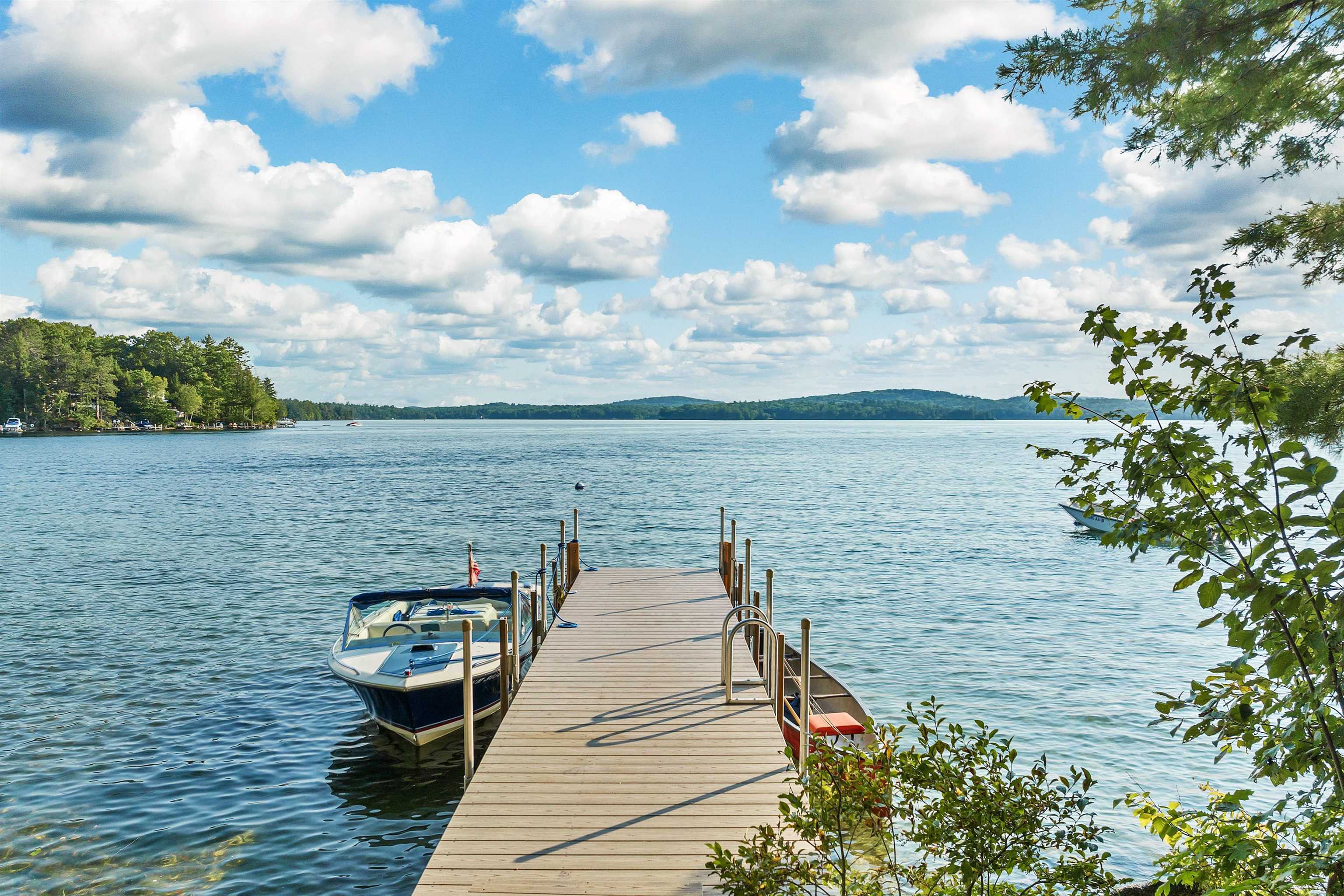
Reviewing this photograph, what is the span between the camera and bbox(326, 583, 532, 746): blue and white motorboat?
40.6 feet

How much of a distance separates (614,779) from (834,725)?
440 centimetres

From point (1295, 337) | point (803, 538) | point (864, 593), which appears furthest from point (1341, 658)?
point (803, 538)

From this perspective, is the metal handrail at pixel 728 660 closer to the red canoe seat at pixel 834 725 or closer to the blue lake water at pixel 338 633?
the red canoe seat at pixel 834 725

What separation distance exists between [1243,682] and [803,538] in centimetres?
3238

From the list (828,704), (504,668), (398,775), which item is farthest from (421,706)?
(828,704)

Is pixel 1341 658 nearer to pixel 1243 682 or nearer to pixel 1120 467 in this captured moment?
pixel 1243 682

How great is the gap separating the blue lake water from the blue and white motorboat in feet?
2.62

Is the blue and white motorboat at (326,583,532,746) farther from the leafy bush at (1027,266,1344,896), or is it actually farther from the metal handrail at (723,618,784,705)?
the leafy bush at (1027,266,1344,896)

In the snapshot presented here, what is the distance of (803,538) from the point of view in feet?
117

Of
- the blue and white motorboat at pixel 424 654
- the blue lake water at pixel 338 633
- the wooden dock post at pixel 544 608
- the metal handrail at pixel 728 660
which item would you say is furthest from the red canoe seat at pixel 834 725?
the wooden dock post at pixel 544 608

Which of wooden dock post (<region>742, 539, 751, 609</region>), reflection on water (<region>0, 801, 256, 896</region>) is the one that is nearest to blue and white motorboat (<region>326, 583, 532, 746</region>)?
reflection on water (<region>0, 801, 256, 896</region>)

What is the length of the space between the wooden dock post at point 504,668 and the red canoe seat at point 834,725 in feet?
13.1

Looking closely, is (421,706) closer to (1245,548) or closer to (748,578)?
(748,578)

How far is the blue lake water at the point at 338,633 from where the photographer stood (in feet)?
34.9
